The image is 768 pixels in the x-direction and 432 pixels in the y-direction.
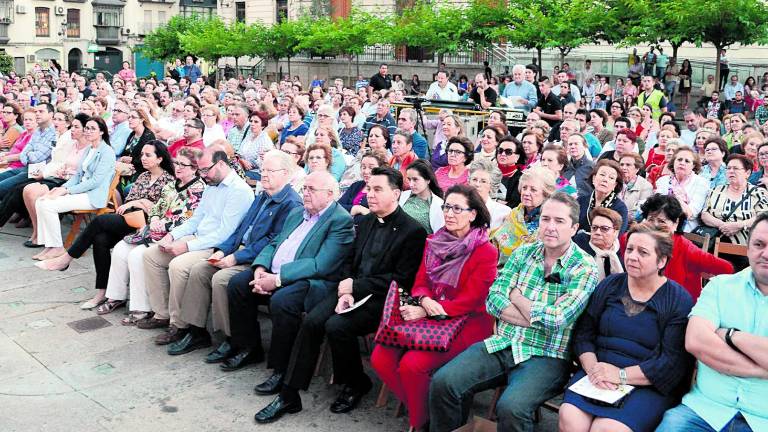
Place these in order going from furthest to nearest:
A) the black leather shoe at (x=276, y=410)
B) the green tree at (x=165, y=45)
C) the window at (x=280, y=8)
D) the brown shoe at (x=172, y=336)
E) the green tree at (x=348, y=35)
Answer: the window at (x=280, y=8) → the green tree at (x=165, y=45) → the green tree at (x=348, y=35) → the brown shoe at (x=172, y=336) → the black leather shoe at (x=276, y=410)

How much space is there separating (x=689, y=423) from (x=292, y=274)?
289cm

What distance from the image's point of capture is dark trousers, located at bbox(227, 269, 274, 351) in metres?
5.96

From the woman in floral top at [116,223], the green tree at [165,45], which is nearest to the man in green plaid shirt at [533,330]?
the woman in floral top at [116,223]

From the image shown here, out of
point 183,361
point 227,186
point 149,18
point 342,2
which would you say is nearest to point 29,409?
point 183,361

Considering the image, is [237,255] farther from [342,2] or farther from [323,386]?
[342,2]

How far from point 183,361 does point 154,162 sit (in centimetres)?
222

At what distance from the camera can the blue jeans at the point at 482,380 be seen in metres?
4.32

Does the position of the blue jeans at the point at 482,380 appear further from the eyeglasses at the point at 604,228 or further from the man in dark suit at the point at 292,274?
the man in dark suit at the point at 292,274

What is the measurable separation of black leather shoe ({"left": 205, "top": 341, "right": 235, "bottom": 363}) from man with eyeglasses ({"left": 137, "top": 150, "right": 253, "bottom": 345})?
0.43 m

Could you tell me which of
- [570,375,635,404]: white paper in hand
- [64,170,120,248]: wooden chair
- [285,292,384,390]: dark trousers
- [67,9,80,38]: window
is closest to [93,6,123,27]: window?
[67,9,80,38]: window

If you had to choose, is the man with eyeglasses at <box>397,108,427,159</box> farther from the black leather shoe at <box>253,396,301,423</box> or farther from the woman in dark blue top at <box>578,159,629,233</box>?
the black leather shoe at <box>253,396,301,423</box>

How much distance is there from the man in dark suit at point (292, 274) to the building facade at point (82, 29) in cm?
4869

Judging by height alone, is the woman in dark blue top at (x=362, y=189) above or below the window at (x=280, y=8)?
below

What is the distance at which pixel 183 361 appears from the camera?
20.2ft
